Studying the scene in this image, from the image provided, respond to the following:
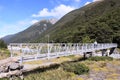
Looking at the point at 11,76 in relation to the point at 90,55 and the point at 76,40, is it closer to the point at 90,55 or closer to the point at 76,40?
the point at 90,55

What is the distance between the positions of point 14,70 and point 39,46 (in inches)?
278

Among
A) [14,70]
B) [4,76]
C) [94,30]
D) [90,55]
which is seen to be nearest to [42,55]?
[14,70]

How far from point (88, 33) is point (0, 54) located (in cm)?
6868

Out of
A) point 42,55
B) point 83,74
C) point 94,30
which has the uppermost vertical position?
point 94,30

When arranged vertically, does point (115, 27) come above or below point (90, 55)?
above

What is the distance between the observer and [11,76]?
25750 millimetres

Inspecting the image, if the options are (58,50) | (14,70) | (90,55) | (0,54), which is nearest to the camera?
(14,70)

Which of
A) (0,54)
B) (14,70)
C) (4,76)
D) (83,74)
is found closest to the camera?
(4,76)

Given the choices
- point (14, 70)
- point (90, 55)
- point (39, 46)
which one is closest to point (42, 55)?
point (39, 46)

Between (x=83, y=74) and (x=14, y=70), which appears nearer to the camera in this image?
(x=14, y=70)

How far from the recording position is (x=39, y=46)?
107 ft

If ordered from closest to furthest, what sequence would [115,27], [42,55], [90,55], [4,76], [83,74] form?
[4,76] → [42,55] → [83,74] → [90,55] → [115,27]

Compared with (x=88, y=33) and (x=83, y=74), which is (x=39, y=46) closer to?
(x=83, y=74)

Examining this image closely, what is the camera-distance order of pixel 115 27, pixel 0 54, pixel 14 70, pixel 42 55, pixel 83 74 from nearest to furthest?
pixel 14 70, pixel 42 55, pixel 83 74, pixel 0 54, pixel 115 27
